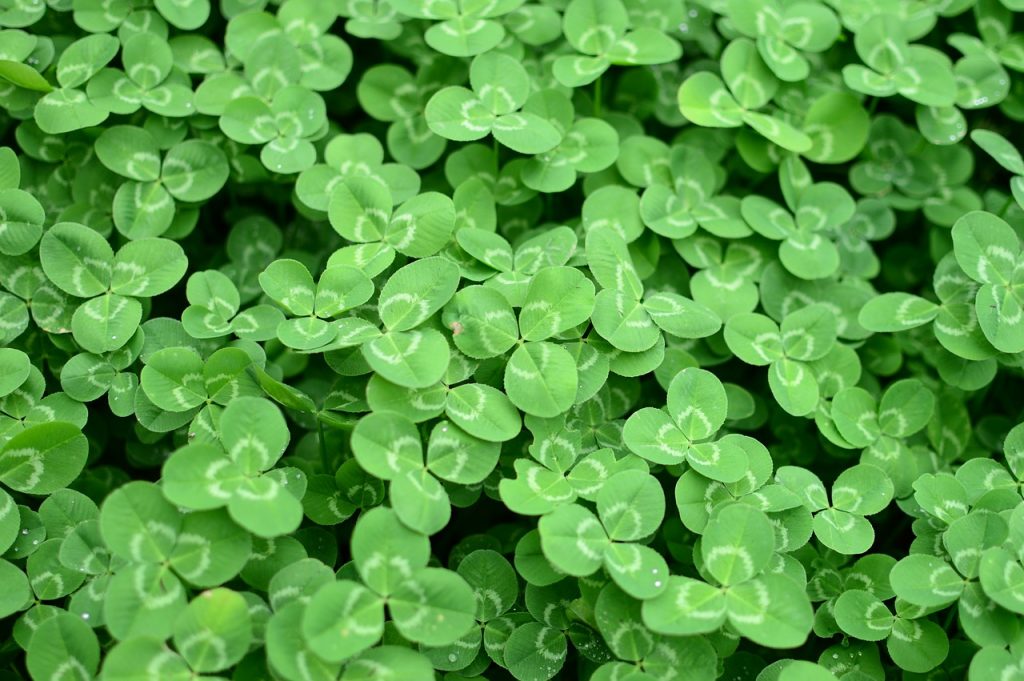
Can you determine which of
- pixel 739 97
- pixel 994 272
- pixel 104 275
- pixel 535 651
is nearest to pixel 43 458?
pixel 104 275

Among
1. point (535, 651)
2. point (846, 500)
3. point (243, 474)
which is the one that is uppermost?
point (243, 474)

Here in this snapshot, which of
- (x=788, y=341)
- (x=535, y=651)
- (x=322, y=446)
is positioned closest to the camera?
(x=535, y=651)

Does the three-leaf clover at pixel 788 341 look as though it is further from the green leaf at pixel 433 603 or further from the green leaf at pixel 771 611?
the green leaf at pixel 433 603

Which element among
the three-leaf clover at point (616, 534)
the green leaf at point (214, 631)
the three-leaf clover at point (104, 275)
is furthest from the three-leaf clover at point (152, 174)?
the three-leaf clover at point (616, 534)

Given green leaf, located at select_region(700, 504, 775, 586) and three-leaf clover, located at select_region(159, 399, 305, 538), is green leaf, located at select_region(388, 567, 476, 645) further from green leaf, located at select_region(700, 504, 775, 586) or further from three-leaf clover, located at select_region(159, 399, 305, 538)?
green leaf, located at select_region(700, 504, 775, 586)

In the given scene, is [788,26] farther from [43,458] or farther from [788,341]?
[43,458]

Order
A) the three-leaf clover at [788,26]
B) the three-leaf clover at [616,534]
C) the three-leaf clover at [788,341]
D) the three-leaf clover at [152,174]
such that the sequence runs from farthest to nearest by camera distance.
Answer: the three-leaf clover at [788,26], the three-leaf clover at [152,174], the three-leaf clover at [788,341], the three-leaf clover at [616,534]

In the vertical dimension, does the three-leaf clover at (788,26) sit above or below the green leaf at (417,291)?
above

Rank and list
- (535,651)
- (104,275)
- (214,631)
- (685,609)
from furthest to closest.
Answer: (104,275)
(535,651)
(685,609)
(214,631)

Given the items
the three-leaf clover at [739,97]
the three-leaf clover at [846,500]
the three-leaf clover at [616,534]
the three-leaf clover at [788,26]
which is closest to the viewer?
the three-leaf clover at [616,534]

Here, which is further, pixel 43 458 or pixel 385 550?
pixel 43 458
